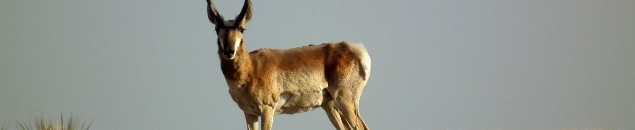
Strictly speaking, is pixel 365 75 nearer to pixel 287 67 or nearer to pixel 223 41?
pixel 287 67

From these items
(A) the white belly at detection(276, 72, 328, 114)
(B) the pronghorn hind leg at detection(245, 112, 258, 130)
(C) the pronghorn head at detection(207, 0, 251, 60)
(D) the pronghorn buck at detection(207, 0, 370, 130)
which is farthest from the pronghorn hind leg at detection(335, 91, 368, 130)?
(C) the pronghorn head at detection(207, 0, 251, 60)

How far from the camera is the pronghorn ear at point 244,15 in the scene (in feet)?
49.0

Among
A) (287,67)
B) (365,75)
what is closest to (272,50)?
(287,67)

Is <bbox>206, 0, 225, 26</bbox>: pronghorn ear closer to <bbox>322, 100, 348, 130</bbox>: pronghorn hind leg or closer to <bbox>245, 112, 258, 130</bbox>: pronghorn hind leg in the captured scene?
<bbox>245, 112, 258, 130</bbox>: pronghorn hind leg

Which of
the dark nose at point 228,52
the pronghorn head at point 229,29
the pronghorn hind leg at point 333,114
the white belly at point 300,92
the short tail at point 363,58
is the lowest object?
the pronghorn hind leg at point 333,114

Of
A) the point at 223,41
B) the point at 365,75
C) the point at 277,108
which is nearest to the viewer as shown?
the point at 223,41

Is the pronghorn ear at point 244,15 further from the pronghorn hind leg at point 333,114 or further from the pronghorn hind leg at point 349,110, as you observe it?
the pronghorn hind leg at point 333,114

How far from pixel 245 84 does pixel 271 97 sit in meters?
0.43

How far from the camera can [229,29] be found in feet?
48.3

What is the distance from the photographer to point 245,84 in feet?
50.0

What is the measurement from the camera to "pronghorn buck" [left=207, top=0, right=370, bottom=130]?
1512 cm

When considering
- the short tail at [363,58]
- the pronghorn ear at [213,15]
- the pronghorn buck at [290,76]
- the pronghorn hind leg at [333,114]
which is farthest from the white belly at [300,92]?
the pronghorn ear at [213,15]

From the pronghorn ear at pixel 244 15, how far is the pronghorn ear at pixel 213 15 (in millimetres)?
223

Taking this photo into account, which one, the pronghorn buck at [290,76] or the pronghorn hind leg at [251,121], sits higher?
the pronghorn buck at [290,76]
